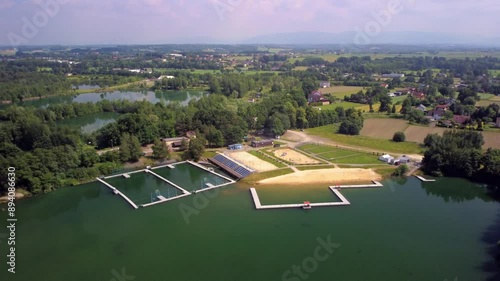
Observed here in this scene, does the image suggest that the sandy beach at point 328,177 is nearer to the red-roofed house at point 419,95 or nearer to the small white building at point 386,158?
the small white building at point 386,158

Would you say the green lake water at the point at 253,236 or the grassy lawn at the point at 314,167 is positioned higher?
the grassy lawn at the point at 314,167

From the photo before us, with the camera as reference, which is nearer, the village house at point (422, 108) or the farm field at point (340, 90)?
the village house at point (422, 108)

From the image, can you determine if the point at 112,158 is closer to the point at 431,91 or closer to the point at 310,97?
the point at 310,97

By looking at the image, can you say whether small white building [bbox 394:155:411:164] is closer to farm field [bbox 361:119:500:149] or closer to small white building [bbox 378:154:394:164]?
small white building [bbox 378:154:394:164]

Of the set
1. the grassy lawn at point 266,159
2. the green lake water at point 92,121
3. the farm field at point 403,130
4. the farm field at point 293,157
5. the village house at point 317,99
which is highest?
the village house at point 317,99

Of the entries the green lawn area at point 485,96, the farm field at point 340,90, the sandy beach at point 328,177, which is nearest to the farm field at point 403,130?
the sandy beach at point 328,177

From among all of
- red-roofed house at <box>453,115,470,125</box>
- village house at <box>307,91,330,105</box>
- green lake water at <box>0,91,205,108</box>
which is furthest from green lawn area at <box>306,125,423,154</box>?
green lake water at <box>0,91,205,108</box>

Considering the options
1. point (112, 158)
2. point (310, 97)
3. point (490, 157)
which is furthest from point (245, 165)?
point (310, 97)
